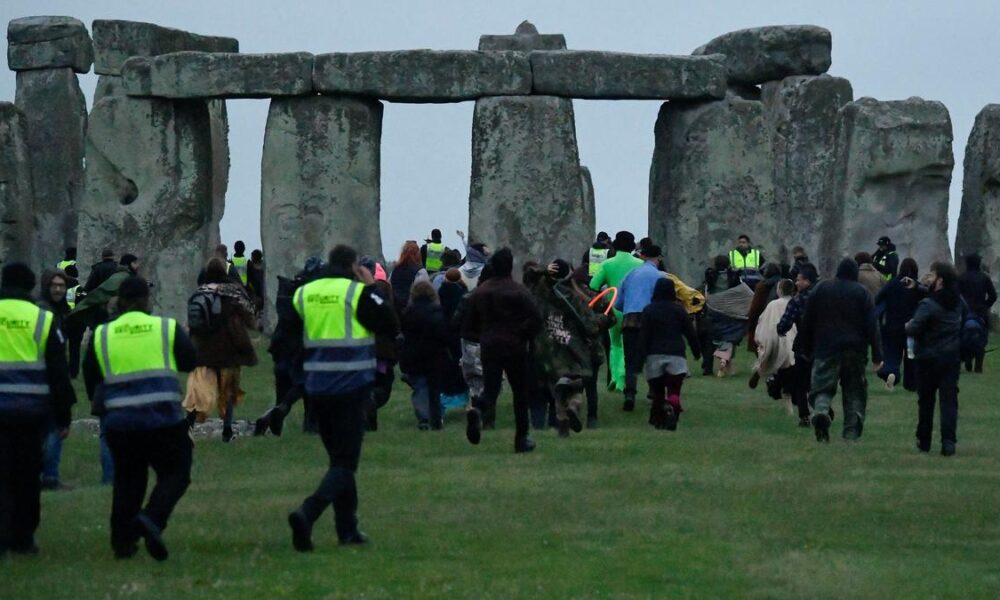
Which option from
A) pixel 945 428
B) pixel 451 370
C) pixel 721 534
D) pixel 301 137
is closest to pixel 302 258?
pixel 301 137

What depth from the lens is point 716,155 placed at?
34.4 meters

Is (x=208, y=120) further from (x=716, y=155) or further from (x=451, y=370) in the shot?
(x=451, y=370)

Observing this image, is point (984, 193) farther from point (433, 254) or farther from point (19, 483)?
point (19, 483)

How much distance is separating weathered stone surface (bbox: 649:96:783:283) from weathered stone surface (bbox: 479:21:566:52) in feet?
15.1

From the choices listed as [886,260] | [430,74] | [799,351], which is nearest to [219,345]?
[799,351]

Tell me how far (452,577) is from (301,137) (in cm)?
2049

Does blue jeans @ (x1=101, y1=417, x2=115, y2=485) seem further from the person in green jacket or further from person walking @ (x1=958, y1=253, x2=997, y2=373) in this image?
person walking @ (x1=958, y1=253, x2=997, y2=373)

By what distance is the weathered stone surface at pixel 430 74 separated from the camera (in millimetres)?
33531

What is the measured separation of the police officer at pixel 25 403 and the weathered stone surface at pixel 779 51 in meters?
28.0

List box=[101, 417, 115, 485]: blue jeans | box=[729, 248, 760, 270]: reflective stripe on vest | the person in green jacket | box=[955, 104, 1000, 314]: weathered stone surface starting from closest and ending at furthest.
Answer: box=[101, 417, 115, 485]: blue jeans, the person in green jacket, box=[729, 248, 760, 270]: reflective stripe on vest, box=[955, 104, 1000, 314]: weathered stone surface

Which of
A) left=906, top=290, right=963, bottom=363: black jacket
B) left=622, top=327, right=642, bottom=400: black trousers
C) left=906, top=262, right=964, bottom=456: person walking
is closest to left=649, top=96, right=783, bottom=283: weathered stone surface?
left=622, top=327, right=642, bottom=400: black trousers

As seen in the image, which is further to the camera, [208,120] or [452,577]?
[208,120]

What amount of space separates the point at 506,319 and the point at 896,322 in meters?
8.76

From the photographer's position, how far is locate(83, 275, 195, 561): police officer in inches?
583
